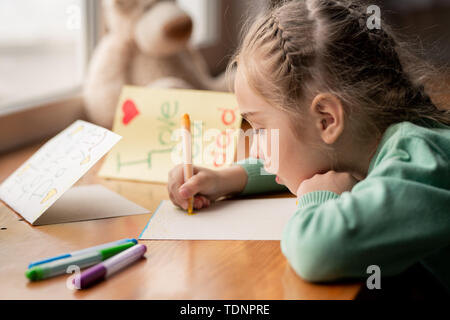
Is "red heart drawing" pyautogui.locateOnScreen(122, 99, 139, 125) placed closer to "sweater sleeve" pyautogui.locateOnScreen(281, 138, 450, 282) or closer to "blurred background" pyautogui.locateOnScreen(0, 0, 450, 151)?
"blurred background" pyautogui.locateOnScreen(0, 0, 450, 151)

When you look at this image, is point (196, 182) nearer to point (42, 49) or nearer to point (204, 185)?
point (204, 185)

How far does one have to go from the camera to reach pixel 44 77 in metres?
1.24

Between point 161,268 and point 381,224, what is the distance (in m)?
0.22

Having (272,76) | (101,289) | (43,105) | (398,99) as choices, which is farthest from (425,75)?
(43,105)

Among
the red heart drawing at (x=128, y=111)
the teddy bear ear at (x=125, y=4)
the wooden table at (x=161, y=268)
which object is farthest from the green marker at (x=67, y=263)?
the teddy bear ear at (x=125, y=4)

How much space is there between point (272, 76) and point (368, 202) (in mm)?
212

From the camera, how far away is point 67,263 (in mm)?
551

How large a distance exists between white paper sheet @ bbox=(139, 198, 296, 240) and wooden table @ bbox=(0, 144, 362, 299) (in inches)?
0.7

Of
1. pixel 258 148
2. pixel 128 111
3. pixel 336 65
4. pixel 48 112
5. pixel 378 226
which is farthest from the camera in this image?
pixel 48 112

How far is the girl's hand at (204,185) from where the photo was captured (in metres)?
0.75

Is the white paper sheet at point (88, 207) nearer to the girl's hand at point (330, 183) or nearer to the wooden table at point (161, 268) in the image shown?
the wooden table at point (161, 268)

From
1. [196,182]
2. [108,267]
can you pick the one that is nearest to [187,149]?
[196,182]

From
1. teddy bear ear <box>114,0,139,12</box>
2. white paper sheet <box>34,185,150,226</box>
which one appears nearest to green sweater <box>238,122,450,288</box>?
white paper sheet <box>34,185,150,226</box>

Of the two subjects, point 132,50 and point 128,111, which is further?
point 132,50
